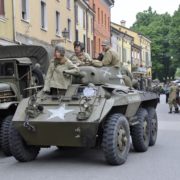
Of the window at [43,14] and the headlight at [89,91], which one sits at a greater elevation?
the window at [43,14]

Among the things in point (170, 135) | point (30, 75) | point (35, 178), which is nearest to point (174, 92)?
point (170, 135)

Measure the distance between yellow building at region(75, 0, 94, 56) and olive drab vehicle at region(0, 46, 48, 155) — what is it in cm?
2699

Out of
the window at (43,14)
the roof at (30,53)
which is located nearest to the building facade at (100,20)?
the window at (43,14)

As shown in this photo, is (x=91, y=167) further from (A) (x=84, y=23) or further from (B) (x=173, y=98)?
(A) (x=84, y=23)

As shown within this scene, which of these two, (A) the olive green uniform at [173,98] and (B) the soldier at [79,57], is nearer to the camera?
(B) the soldier at [79,57]

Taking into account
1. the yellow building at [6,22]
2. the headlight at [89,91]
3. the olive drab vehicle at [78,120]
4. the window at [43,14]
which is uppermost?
the window at [43,14]

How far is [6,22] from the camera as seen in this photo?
2316cm

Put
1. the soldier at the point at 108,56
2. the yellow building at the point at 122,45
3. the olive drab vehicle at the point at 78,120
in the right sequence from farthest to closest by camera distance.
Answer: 1. the yellow building at the point at 122,45
2. the soldier at the point at 108,56
3. the olive drab vehicle at the point at 78,120

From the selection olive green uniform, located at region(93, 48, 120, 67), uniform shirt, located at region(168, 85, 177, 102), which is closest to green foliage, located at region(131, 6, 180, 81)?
uniform shirt, located at region(168, 85, 177, 102)

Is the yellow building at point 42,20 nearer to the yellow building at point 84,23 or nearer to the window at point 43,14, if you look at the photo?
the window at point 43,14

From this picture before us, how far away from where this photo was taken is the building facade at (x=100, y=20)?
51969 mm

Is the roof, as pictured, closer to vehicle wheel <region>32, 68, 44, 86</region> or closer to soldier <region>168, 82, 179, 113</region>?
vehicle wheel <region>32, 68, 44, 86</region>

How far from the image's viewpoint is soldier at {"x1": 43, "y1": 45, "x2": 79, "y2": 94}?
9.64 m

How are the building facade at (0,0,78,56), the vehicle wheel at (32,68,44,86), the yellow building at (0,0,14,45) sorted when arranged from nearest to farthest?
1. the vehicle wheel at (32,68,44,86)
2. the yellow building at (0,0,14,45)
3. the building facade at (0,0,78,56)
